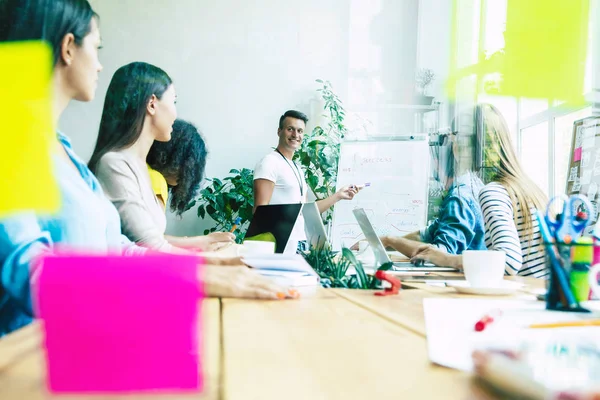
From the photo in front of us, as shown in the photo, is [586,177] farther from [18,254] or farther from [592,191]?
[18,254]

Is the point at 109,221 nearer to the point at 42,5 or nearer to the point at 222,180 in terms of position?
the point at 42,5

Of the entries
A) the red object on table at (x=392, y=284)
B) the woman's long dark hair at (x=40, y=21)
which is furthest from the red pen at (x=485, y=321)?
the woman's long dark hair at (x=40, y=21)

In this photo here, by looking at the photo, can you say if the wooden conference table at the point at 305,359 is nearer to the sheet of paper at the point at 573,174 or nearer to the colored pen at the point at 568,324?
the colored pen at the point at 568,324

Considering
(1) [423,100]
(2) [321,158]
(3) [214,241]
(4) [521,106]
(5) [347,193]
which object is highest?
(1) [423,100]

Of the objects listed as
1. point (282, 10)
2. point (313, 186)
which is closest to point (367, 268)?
point (313, 186)

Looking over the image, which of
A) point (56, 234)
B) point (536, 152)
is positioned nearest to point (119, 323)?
point (56, 234)

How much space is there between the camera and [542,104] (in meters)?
2.70

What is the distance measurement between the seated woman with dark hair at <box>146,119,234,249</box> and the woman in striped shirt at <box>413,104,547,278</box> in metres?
1.02

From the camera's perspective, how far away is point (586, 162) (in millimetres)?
2273

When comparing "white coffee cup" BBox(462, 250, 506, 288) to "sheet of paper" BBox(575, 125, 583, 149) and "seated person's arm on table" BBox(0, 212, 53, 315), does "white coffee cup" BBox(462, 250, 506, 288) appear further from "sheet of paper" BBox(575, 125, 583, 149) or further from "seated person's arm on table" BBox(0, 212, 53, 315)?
"sheet of paper" BBox(575, 125, 583, 149)

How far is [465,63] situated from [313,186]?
4.15 feet

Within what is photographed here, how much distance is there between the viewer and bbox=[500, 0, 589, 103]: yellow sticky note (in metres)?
2.45

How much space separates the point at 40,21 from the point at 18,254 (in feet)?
1.61

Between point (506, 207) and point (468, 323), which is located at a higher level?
point (506, 207)
